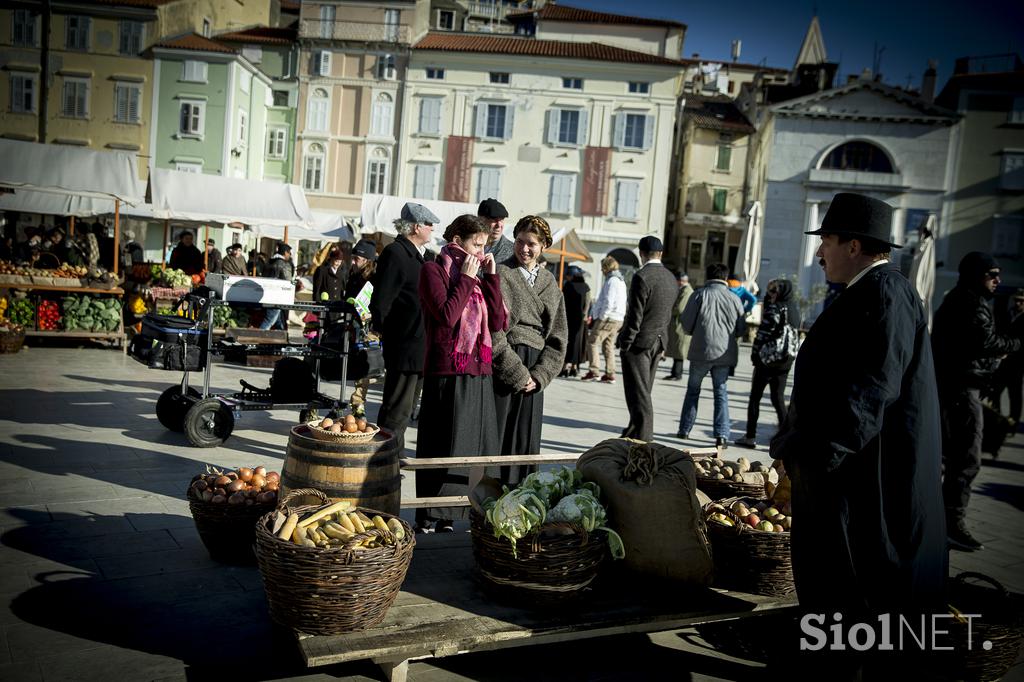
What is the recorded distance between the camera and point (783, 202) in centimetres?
4159

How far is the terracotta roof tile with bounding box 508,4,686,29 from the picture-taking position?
137ft

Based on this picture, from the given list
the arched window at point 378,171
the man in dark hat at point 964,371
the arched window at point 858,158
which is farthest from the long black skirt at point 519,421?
the arched window at point 858,158

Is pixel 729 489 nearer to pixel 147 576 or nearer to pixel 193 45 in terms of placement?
pixel 147 576

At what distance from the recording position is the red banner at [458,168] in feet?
131

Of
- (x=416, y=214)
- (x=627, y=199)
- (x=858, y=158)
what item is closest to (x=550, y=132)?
(x=627, y=199)

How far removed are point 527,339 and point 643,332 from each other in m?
2.69

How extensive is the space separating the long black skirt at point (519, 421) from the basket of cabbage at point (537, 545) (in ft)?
6.04

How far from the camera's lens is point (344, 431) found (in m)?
3.68

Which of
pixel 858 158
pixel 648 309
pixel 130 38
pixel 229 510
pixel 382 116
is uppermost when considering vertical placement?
pixel 130 38

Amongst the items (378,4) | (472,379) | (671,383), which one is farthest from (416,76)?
(472,379)

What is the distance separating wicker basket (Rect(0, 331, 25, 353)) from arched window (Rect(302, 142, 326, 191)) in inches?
1240

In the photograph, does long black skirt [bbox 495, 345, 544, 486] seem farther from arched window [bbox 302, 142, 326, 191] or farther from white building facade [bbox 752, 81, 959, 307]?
arched window [bbox 302, 142, 326, 191]

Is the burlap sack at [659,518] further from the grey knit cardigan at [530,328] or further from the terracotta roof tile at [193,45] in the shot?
the terracotta roof tile at [193,45]

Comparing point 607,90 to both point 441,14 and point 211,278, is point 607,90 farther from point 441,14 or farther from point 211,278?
point 211,278
